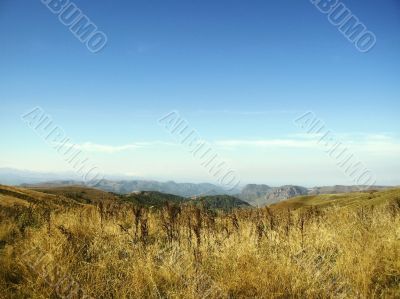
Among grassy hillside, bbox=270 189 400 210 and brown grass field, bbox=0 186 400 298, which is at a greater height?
grassy hillside, bbox=270 189 400 210

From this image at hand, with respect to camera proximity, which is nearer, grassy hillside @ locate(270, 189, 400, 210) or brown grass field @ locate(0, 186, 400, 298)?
brown grass field @ locate(0, 186, 400, 298)

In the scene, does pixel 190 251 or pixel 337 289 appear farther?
pixel 190 251

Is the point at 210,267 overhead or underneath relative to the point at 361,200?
underneath

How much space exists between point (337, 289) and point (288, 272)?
747 millimetres

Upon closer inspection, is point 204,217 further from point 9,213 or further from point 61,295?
point 9,213

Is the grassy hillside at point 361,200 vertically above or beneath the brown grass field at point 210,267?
above

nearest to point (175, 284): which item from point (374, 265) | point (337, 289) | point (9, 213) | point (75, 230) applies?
point (337, 289)

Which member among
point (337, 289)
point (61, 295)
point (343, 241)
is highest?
point (343, 241)

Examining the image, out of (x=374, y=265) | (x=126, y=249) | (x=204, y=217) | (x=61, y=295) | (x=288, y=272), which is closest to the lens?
(x=61, y=295)

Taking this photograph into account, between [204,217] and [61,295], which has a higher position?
[204,217]

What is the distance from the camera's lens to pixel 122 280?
19.5ft

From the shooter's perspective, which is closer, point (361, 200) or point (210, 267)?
point (210, 267)

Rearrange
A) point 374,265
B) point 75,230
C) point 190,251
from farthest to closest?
point 75,230 → point 190,251 → point 374,265

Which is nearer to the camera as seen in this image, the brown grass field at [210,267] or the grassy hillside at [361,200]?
the brown grass field at [210,267]
